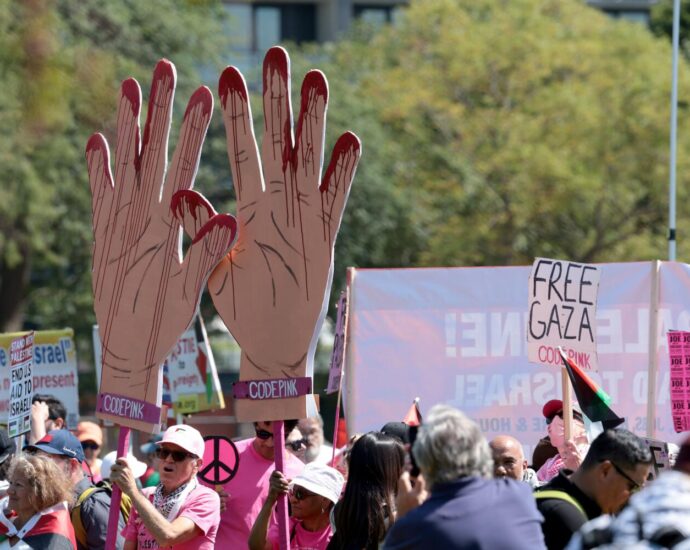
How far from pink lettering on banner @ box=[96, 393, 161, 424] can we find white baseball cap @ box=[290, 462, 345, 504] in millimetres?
772

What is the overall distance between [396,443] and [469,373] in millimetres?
4090

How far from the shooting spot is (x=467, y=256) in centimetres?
2958

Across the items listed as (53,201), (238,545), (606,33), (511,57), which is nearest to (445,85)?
(511,57)

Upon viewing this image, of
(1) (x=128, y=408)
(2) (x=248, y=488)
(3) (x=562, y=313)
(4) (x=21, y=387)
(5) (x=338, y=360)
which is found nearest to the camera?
(1) (x=128, y=408)

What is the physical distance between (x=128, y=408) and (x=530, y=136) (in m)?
23.8

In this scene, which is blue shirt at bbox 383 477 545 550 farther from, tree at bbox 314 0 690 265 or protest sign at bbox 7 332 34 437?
tree at bbox 314 0 690 265

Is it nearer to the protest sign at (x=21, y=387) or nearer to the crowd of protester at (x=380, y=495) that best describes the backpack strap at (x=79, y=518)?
the crowd of protester at (x=380, y=495)

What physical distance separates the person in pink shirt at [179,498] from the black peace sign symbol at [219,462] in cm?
37

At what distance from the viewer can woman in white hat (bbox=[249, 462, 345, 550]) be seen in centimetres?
606

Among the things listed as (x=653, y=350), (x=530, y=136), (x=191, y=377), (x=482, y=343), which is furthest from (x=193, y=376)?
(x=530, y=136)

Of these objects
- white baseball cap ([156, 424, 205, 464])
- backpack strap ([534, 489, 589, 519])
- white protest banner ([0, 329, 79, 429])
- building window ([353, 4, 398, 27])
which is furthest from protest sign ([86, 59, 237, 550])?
building window ([353, 4, 398, 27])

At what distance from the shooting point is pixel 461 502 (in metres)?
4.17

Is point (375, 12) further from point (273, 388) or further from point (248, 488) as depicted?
point (273, 388)

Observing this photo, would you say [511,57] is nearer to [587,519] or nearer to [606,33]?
[606,33]
